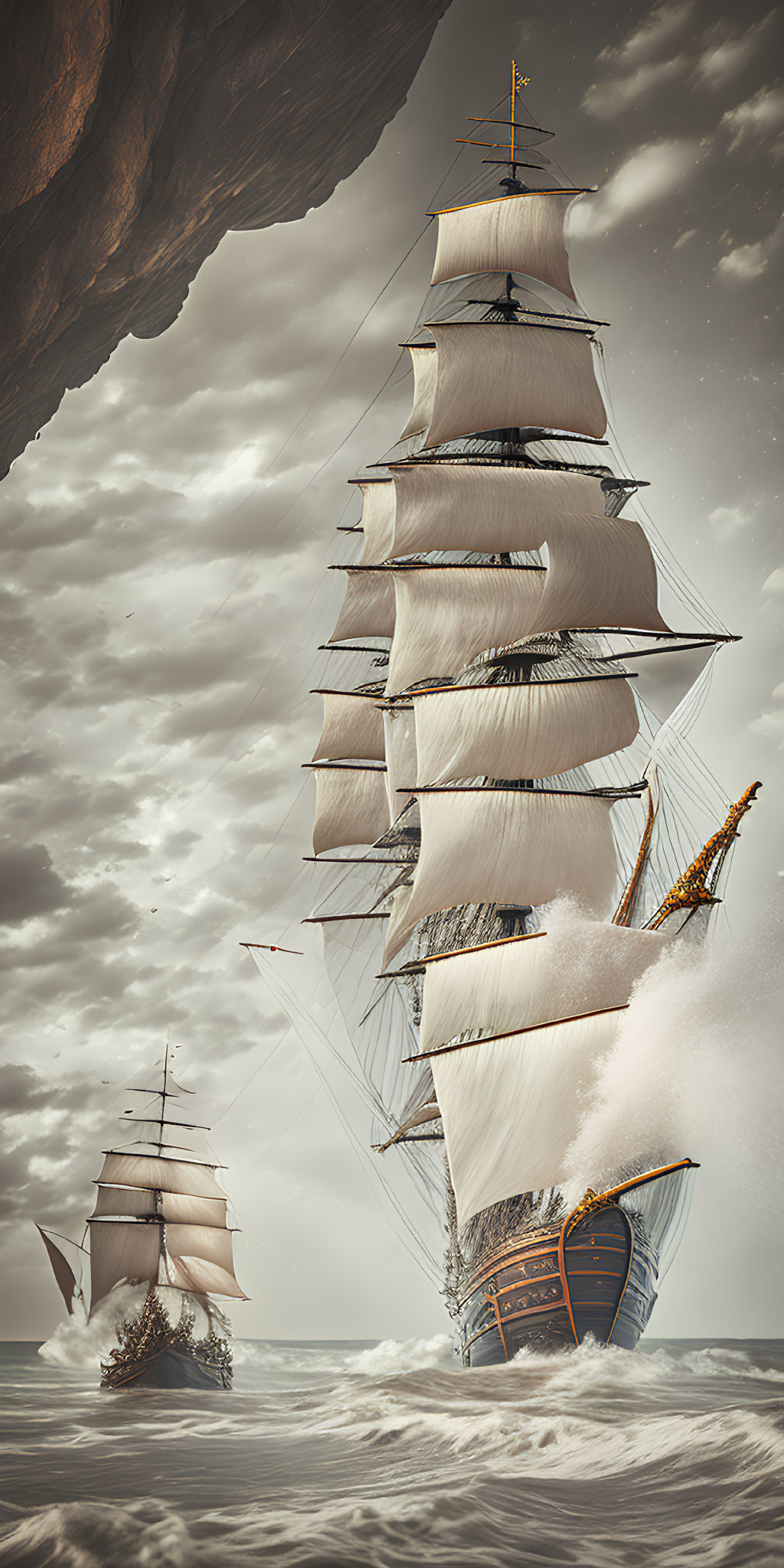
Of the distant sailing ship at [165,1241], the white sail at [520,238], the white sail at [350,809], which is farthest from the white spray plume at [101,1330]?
the white sail at [520,238]

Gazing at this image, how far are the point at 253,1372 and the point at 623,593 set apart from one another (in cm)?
2532

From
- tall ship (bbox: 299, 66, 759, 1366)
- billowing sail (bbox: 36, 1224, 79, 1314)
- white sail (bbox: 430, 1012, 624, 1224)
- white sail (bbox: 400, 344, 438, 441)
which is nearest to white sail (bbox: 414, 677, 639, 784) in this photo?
tall ship (bbox: 299, 66, 759, 1366)

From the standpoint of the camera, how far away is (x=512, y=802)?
1546 centimetres

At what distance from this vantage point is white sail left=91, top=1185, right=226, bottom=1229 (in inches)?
898

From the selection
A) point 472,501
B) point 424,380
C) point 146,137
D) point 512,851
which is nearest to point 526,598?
point 472,501

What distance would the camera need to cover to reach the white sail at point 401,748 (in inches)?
756

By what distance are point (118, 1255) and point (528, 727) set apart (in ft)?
49.6

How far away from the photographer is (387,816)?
21.9 m

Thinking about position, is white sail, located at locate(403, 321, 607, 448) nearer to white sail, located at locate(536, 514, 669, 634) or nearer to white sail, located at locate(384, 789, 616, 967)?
white sail, located at locate(536, 514, 669, 634)

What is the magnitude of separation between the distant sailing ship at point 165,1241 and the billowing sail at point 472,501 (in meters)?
13.9

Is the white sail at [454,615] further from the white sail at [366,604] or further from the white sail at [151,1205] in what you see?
the white sail at [151,1205]

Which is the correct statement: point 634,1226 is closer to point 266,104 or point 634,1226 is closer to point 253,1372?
point 266,104

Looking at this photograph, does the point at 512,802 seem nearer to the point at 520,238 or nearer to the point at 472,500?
the point at 472,500

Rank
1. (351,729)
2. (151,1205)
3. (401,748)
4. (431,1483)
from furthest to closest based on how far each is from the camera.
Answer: (151,1205), (351,729), (401,748), (431,1483)
